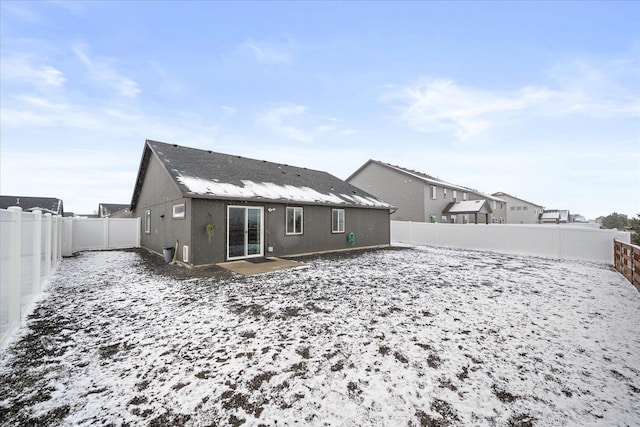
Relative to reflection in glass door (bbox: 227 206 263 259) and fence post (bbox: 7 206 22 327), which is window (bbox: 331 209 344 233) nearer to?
reflection in glass door (bbox: 227 206 263 259)

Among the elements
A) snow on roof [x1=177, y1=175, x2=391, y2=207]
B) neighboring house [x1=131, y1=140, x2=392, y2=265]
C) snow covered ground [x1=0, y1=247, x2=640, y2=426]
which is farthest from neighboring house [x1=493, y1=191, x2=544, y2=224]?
snow covered ground [x1=0, y1=247, x2=640, y2=426]

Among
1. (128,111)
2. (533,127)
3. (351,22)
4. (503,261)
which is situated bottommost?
(503,261)

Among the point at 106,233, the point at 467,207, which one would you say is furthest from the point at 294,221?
the point at 467,207

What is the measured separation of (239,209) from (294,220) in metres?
2.55

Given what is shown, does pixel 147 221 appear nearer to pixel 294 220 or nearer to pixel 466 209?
pixel 294 220

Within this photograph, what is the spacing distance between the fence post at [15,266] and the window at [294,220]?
25.4 feet

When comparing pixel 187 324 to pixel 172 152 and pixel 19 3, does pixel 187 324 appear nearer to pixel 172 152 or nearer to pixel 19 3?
pixel 172 152

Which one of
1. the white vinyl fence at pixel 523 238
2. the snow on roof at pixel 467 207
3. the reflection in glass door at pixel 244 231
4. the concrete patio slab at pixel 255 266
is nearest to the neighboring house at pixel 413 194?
the snow on roof at pixel 467 207

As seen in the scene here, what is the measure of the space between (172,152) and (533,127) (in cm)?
1805

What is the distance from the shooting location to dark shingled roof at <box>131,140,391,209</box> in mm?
9380

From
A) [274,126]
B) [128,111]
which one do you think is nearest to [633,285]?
[274,126]

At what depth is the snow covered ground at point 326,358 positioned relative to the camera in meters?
2.13

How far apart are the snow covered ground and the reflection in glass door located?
11.5ft

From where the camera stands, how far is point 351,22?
11.3 meters
